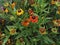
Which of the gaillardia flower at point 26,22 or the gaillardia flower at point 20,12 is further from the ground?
the gaillardia flower at point 20,12

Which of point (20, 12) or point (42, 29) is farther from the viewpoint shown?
point (20, 12)

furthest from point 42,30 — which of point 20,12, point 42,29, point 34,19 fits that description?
point 20,12

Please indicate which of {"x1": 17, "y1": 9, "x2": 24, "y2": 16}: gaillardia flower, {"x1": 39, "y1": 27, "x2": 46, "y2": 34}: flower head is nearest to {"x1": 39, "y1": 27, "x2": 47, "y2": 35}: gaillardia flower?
{"x1": 39, "y1": 27, "x2": 46, "y2": 34}: flower head

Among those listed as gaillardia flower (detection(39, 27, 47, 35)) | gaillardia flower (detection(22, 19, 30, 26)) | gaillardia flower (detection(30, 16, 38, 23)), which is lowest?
gaillardia flower (detection(39, 27, 47, 35))

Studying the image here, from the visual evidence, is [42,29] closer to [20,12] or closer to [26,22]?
[26,22]

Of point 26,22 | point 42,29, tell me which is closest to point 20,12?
point 26,22

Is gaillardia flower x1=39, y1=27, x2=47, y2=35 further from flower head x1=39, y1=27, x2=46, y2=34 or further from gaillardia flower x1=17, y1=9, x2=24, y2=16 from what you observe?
gaillardia flower x1=17, y1=9, x2=24, y2=16

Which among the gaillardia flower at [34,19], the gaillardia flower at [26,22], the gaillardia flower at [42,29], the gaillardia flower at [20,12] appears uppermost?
the gaillardia flower at [20,12]

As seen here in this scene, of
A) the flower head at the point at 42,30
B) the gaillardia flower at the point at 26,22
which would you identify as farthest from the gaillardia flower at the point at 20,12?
the flower head at the point at 42,30

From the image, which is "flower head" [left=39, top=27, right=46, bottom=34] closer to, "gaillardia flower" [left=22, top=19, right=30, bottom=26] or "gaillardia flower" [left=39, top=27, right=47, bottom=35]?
"gaillardia flower" [left=39, top=27, right=47, bottom=35]

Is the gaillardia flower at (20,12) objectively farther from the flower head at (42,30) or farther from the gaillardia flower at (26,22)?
the flower head at (42,30)

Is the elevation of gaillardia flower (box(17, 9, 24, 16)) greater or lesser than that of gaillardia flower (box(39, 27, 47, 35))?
greater

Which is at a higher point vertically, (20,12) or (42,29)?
(20,12)

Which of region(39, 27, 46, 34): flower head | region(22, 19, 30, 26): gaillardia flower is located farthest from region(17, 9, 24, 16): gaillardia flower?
region(39, 27, 46, 34): flower head
